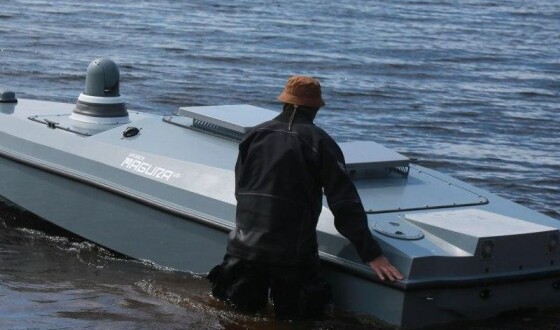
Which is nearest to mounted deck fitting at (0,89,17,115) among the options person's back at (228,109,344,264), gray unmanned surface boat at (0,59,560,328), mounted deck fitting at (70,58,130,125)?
gray unmanned surface boat at (0,59,560,328)

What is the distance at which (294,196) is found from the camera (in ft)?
22.3

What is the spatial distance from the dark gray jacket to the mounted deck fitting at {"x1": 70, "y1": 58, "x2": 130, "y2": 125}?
7.81 feet

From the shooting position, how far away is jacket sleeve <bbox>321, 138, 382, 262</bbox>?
6.71 meters

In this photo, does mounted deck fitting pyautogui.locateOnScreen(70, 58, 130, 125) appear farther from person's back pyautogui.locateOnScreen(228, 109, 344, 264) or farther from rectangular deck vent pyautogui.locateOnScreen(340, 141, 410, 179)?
person's back pyautogui.locateOnScreen(228, 109, 344, 264)

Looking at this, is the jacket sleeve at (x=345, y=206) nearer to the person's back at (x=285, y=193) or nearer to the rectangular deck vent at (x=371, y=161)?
the person's back at (x=285, y=193)

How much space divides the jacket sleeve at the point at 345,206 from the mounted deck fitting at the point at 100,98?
2.66 m

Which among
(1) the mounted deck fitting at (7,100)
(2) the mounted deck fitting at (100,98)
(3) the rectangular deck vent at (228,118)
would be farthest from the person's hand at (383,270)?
(1) the mounted deck fitting at (7,100)

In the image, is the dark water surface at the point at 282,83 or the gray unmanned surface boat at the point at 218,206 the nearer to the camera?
the gray unmanned surface boat at the point at 218,206

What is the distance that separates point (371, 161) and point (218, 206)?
98cm

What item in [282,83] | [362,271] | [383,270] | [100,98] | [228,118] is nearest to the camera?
[383,270]

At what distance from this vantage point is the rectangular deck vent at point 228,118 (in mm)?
8211

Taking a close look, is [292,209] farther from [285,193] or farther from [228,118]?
[228,118]

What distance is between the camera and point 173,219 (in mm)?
7879

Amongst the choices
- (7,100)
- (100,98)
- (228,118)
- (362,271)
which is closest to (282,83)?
(7,100)
